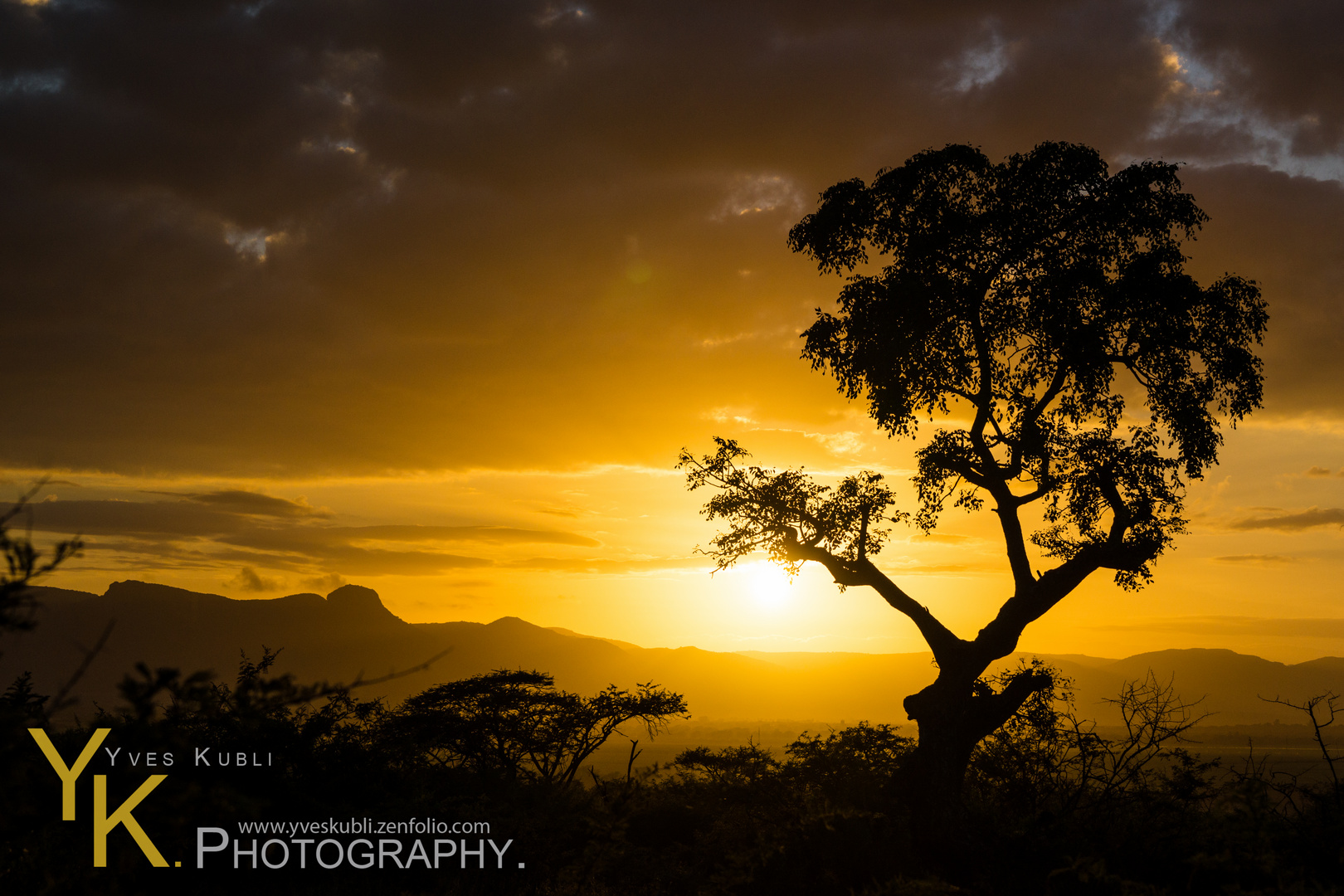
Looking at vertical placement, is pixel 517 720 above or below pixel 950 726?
below

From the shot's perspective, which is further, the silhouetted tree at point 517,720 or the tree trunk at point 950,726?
the silhouetted tree at point 517,720

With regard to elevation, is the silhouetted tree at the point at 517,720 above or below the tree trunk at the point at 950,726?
below

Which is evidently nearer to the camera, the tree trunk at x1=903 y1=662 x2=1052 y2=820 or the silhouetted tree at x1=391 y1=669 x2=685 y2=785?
the tree trunk at x1=903 y1=662 x2=1052 y2=820

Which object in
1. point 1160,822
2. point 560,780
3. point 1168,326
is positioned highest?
point 1168,326

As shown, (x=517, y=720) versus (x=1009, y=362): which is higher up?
(x=1009, y=362)

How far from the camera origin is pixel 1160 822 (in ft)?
42.0

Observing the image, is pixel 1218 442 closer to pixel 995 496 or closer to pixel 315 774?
pixel 995 496

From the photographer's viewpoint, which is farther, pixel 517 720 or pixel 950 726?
pixel 517 720

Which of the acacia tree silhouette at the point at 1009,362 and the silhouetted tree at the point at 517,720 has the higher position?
the acacia tree silhouette at the point at 1009,362

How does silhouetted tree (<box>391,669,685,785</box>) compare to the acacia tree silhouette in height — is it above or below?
below

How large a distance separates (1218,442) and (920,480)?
18.7ft

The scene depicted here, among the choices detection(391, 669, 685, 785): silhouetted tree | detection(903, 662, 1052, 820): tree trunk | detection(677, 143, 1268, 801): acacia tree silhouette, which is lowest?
detection(391, 669, 685, 785): silhouetted tree

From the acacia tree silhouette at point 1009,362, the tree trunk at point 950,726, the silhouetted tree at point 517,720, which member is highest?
the acacia tree silhouette at point 1009,362

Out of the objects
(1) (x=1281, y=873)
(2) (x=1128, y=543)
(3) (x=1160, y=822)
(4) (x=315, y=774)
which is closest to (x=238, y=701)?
(1) (x=1281, y=873)
